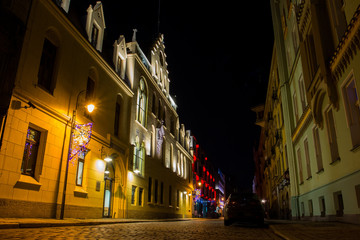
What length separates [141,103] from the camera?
1074 inches

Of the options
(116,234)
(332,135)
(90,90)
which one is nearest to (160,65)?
(90,90)

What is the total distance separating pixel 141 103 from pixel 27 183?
1582cm

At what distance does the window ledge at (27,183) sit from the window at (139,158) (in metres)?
11.3

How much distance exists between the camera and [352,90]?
10867mm

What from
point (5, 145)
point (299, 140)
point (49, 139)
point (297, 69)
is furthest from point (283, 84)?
point (5, 145)

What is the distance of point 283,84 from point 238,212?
1305 cm

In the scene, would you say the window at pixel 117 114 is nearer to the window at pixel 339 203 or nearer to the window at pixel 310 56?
the window at pixel 310 56

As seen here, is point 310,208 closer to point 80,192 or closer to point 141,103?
point 80,192

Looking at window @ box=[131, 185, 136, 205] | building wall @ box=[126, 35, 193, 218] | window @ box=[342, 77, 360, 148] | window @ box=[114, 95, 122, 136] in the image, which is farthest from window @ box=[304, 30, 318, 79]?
window @ box=[131, 185, 136, 205]

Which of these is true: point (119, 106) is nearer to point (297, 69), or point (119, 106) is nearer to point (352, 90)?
point (297, 69)

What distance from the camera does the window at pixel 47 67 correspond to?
14359 millimetres

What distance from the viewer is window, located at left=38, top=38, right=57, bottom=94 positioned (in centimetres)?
1436

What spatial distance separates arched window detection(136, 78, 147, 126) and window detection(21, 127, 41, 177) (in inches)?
503

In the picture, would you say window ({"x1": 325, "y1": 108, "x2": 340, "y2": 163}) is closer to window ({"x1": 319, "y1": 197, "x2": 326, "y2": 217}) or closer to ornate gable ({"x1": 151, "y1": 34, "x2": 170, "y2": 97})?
window ({"x1": 319, "y1": 197, "x2": 326, "y2": 217})
